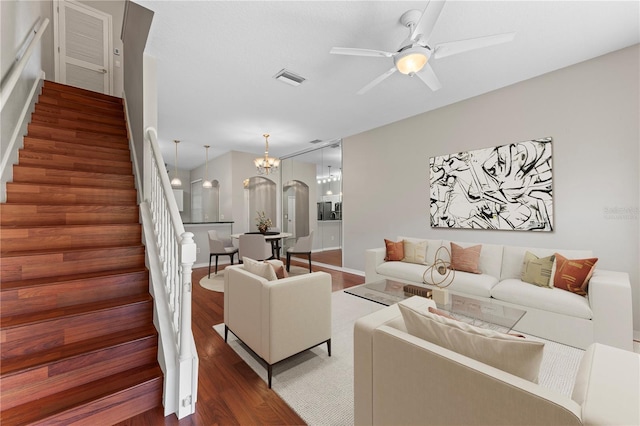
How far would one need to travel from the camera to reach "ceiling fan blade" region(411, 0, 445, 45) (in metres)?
1.62

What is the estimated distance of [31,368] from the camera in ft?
4.76

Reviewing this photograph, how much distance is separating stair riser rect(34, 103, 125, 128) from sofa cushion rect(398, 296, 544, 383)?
4226 mm

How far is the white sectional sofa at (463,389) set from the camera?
2.56ft

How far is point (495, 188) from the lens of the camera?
3520 millimetres

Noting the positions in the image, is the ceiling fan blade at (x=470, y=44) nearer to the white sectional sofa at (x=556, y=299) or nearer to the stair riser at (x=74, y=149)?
the white sectional sofa at (x=556, y=299)

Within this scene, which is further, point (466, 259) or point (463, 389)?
point (466, 259)

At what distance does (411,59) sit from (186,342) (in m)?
2.60

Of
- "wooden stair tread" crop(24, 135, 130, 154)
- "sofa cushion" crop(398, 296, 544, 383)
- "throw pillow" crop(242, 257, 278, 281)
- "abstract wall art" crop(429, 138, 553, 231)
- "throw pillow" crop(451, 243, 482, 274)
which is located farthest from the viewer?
"throw pillow" crop(451, 243, 482, 274)

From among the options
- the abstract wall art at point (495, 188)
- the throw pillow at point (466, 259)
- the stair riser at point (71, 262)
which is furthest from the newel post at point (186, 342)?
the abstract wall art at point (495, 188)

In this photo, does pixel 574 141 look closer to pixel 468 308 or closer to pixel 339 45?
pixel 468 308

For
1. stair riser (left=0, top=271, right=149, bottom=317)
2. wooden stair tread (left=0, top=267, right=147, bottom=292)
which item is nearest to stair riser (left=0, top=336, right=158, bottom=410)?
stair riser (left=0, top=271, right=149, bottom=317)

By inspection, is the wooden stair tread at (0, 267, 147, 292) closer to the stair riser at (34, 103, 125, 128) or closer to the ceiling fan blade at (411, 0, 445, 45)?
the stair riser at (34, 103, 125, 128)

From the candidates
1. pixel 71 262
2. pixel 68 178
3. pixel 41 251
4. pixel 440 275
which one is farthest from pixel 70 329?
pixel 440 275

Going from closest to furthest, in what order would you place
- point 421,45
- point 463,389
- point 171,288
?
point 463,389 < point 171,288 < point 421,45
